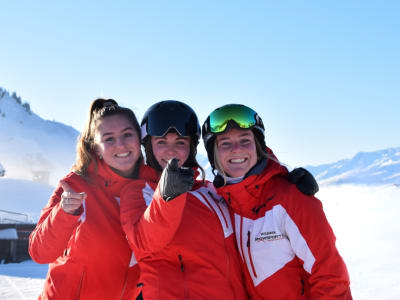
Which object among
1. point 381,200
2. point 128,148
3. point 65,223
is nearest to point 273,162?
point 128,148

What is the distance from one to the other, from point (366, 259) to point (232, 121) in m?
15.6

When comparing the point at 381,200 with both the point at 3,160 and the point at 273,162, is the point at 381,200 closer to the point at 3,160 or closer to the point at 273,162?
the point at 273,162

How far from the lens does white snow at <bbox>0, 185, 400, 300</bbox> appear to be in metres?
11.1

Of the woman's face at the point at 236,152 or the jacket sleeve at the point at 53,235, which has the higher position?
the woman's face at the point at 236,152

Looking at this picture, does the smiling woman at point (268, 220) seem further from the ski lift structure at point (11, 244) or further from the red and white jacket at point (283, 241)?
the ski lift structure at point (11, 244)

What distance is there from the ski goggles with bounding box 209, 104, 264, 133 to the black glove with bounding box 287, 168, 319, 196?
19.5 inches

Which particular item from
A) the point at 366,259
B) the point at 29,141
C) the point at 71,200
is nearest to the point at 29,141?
the point at 29,141

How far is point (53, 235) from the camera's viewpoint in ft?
9.17

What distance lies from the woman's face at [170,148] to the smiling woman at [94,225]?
18 cm

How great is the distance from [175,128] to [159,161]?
11.0 inches

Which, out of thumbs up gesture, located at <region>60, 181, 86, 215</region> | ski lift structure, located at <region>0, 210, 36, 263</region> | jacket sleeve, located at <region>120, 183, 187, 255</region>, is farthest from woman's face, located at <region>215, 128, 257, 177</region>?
ski lift structure, located at <region>0, 210, 36, 263</region>

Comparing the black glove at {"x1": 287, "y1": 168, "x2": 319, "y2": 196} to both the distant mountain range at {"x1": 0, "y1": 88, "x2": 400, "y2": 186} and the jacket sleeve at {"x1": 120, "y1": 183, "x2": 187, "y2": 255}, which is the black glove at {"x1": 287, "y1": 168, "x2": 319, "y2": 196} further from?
the distant mountain range at {"x1": 0, "y1": 88, "x2": 400, "y2": 186}

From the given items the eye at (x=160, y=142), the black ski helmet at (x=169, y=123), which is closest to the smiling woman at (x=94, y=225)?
the black ski helmet at (x=169, y=123)

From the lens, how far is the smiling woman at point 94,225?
2.83 m
